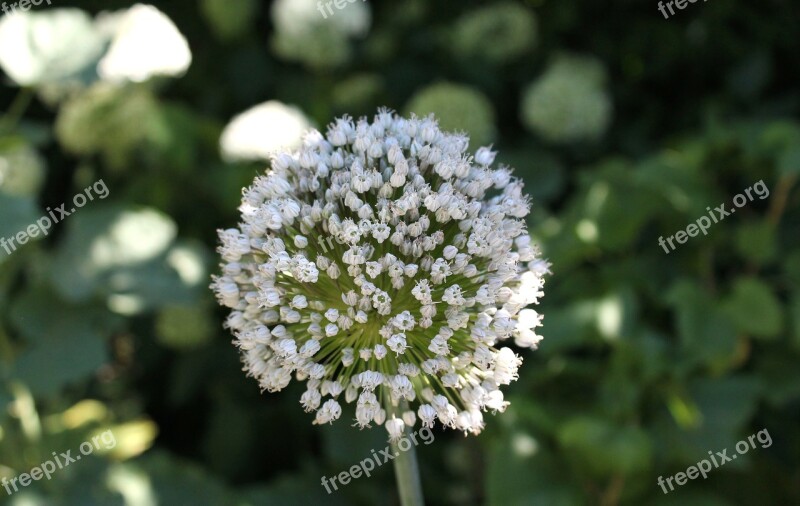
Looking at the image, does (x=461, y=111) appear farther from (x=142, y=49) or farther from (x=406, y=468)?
(x=406, y=468)

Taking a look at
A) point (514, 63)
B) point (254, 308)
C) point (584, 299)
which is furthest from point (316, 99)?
point (254, 308)

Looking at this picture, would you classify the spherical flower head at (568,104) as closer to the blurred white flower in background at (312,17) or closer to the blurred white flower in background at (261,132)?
the blurred white flower in background at (312,17)

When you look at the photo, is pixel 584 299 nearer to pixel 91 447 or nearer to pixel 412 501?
pixel 412 501

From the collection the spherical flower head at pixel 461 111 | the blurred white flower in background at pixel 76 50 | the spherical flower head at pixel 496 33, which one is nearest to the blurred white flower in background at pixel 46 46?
the blurred white flower in background at pixel 76 50

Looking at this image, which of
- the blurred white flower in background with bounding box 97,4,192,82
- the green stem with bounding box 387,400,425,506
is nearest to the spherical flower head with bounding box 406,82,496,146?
the blurred white flower in background with bounding box 97,4,192,82

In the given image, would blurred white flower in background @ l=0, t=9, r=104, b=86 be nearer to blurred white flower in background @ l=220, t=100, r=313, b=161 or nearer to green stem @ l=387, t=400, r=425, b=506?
blurred white flower in background @ l=220, t=100, r=313, b=161

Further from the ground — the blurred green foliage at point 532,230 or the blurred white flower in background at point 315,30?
the blurred white flower in background at point 315,30
